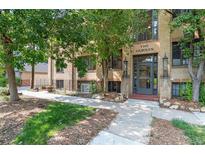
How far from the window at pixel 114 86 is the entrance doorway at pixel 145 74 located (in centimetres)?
149

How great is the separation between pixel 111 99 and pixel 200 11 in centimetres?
731

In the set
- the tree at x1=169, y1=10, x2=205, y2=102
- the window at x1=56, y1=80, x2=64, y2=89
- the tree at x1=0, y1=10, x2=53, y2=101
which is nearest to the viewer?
the tree at x1=0, y1=10, x2=53, y2=101

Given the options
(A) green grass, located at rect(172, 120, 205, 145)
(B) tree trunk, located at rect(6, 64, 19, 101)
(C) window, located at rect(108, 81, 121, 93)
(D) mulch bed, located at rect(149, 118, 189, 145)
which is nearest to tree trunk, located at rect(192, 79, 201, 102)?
(A) green grass, located at rect(172, 120, 205, 145)

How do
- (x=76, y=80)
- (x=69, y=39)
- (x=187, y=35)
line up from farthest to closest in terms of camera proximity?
(x=76, y=80)
(x=187, y=35)
(x=69, y=39)

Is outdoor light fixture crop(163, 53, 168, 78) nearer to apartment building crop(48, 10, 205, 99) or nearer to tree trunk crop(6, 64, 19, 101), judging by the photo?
apartment building crop(48, 10, 205, 99)

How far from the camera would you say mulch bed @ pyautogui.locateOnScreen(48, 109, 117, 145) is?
6531 mm

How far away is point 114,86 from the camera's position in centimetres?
1888

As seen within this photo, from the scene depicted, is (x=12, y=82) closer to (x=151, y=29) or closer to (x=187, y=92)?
(x=151, y=29)

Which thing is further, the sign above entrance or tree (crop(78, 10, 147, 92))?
the sign above entrance

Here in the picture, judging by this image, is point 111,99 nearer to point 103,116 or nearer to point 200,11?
point 103,116

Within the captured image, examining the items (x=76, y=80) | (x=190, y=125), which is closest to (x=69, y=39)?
(x=190, y=125)

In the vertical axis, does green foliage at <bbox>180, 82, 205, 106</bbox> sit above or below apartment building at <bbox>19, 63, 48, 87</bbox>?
below

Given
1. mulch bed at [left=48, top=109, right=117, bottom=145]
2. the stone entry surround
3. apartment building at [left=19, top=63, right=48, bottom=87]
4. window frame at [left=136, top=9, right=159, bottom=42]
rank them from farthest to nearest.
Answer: apartment building at [left=19, top=63, right=48, bottom=87]
window frame at [left=136, top=9, right=159, bottom=42]
the stone entry surround
mulch bed at [left=48, top=109, right=117, bottom=145]
